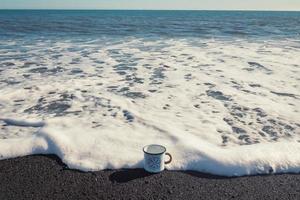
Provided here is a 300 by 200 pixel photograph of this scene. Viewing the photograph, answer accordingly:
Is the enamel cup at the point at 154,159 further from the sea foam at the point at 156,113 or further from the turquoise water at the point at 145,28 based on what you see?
the turquoise water at the point at 145,28

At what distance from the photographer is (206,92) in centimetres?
740

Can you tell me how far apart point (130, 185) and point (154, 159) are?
425mm

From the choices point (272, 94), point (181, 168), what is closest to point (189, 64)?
point (272, 94)

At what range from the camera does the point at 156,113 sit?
5.98m

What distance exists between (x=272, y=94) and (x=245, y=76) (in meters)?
1.95

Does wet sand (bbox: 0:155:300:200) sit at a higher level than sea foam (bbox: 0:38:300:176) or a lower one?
higher

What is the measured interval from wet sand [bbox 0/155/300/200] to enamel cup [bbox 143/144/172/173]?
8 centimetres

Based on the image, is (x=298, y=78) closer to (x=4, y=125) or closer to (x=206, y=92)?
(x=206, y=92)

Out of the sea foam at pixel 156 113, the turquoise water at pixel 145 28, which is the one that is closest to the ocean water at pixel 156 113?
the sea foam at pixel 156 113

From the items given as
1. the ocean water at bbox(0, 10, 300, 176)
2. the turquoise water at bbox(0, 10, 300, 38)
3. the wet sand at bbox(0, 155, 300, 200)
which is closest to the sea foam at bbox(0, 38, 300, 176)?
the ocean water at bbox(0, 10, 300, 176)

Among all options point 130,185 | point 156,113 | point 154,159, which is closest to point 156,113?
point 156,113

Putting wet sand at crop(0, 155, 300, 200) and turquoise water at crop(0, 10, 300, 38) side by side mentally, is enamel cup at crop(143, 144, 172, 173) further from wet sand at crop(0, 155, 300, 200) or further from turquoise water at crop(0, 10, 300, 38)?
turquoise water at crop(0, 10, 300, 38)

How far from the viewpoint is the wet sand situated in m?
3.44

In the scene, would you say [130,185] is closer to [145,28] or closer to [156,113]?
[156,113]
